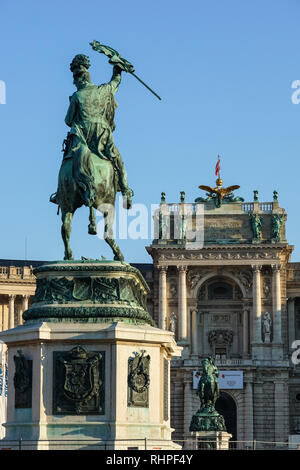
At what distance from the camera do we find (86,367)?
21.6 metres

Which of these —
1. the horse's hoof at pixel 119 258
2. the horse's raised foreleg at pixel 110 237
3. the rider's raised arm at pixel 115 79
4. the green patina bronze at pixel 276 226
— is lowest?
the horse's hoof at pixel 119 258

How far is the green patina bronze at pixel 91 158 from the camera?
23.0m

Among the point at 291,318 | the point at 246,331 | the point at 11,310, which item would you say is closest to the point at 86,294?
the point at 246,331

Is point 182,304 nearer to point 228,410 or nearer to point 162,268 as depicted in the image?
point 162,268

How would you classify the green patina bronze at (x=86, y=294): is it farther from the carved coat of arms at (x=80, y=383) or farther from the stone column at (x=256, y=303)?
the stone column at (x=256, y=303)

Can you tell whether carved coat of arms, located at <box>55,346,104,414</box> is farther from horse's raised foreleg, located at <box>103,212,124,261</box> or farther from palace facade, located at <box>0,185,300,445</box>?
palace facade, located at <box>0,185,300,445</box>

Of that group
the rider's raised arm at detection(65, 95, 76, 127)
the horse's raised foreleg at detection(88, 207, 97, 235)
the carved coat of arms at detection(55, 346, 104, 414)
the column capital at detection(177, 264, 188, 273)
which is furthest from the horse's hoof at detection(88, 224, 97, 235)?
the column capital at detection(177, 264, 188, 273)

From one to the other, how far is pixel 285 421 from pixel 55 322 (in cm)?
6520

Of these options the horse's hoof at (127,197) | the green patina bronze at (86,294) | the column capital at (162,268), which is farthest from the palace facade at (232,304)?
the green patina bronze at (86,294)

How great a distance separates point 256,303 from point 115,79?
6368 centimetres

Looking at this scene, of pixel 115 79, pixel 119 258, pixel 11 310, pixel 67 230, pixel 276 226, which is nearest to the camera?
pixel 67 230

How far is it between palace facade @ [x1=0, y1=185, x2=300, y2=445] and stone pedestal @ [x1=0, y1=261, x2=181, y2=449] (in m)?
62.2

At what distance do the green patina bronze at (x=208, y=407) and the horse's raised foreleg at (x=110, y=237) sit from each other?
991 inches

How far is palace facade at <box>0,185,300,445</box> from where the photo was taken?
85.1 m
